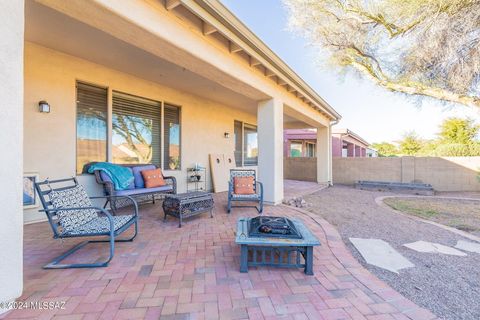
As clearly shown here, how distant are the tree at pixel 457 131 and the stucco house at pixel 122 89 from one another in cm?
1141

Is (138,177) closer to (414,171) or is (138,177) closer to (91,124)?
(91,124)

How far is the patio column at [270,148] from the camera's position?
16.6 feet

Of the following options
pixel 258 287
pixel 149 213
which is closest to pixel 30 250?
pixel 149 213

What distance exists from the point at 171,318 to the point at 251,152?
26.6 feet

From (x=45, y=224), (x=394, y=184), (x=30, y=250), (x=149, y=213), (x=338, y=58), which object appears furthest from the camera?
(x=394, y=184)

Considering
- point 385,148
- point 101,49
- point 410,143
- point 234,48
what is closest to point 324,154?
Result: point 234,48

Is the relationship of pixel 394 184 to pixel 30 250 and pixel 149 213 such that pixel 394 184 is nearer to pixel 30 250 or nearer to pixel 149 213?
pixel 149 213

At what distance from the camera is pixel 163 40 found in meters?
2.74

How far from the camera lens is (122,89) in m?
4.88

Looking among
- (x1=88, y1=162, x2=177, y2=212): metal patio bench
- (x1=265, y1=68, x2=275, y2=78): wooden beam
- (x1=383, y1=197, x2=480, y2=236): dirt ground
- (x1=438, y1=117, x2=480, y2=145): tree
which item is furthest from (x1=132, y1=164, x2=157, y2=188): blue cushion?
(x1=438, y1=117, x2=480, y2=145): tree

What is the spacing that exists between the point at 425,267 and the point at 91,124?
19.2 ft

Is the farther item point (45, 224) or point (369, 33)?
point (369, 33)

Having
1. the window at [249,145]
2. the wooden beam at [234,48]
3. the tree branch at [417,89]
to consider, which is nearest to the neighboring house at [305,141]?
the window at [249,145]

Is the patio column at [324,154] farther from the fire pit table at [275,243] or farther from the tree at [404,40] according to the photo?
the fire pit table at [275,243]
